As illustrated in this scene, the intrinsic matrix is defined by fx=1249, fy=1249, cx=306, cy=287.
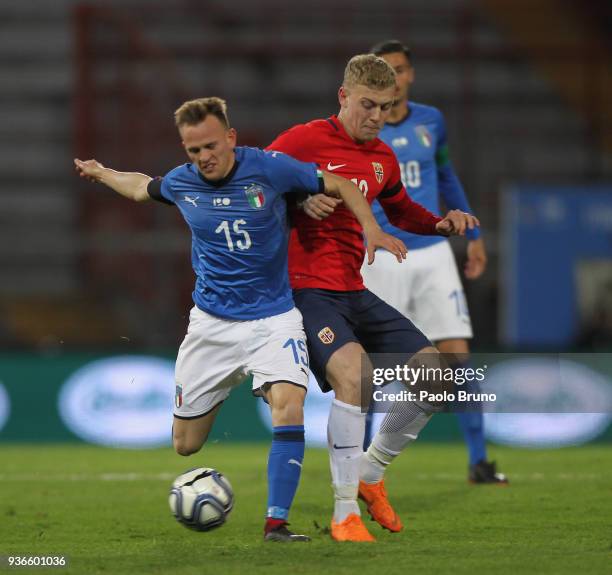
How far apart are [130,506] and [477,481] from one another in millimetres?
2042

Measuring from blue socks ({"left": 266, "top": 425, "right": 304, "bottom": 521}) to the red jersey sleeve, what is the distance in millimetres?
1217

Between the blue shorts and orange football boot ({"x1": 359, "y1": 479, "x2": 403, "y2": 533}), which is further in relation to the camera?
orange football boot ({"x1": 359, "y1": 479, "x2": 403, "y2": 533})

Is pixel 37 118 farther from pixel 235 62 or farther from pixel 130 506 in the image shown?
pixel 130 506

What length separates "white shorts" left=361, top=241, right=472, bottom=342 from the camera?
22.8 feet

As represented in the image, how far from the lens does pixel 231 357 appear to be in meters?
5.20

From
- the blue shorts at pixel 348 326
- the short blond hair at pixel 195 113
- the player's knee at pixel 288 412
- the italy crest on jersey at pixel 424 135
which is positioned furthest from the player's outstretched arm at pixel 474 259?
the short blond hair at pixel 195 113

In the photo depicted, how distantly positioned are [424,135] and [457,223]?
182 cm

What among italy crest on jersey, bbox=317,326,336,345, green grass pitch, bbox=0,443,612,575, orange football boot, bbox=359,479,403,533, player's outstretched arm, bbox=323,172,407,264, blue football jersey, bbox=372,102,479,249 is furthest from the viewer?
blue football jersey, bbox=372,102,479,249

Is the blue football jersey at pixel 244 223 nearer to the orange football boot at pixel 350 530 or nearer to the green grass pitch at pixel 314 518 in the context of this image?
the orange football boot at pixel 350 530

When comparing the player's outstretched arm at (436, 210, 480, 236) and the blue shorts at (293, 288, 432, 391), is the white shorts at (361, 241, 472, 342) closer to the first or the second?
the blue shorts at (293, 288, 432, 391)

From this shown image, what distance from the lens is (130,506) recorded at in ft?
21.1

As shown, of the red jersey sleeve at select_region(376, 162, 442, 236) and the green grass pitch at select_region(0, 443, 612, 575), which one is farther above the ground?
the red jersey sleeve at select_region(376, 162, 442, 236)

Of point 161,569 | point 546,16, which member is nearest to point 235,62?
point 546,16

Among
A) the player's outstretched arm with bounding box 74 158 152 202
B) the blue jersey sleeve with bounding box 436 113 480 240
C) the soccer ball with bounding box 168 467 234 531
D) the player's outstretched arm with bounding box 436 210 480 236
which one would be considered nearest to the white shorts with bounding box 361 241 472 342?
the blue jersey sleeve with bounding box 436 113 480 240
